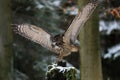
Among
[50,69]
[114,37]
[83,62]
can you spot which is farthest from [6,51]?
[114,37]

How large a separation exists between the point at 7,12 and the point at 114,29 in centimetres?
500

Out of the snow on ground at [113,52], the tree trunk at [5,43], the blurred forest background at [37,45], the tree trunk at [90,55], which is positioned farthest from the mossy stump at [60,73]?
the snow on ground at [113,52]

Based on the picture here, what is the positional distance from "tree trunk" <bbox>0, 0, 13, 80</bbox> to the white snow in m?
4.70

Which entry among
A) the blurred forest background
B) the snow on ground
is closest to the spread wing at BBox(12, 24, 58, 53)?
the blurred forest background

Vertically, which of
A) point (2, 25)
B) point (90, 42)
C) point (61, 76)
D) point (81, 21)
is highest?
point (2, 25)

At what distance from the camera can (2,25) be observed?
872cm

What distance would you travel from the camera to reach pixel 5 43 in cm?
849

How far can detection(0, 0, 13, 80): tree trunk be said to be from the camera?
845 cm

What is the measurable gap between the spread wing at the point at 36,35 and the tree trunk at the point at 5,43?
14.4 ft

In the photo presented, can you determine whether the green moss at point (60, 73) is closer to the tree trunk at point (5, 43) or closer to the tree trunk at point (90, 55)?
the tree trunk at point (90, 55)

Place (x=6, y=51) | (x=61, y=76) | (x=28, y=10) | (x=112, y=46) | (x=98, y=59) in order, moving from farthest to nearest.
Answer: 1. (x=112, y=46)
2. (x=28, y=10)
3. (x=6, y=51)
4. (x=98, y=59)
5. (x=61, y=76)

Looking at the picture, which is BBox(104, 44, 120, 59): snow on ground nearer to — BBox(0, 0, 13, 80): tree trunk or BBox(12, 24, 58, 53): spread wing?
BBox(0, 0, 13, 80): tree trunk

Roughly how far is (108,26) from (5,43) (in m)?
5.16

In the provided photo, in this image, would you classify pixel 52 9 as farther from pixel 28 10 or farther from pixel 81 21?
pixel 81 21
